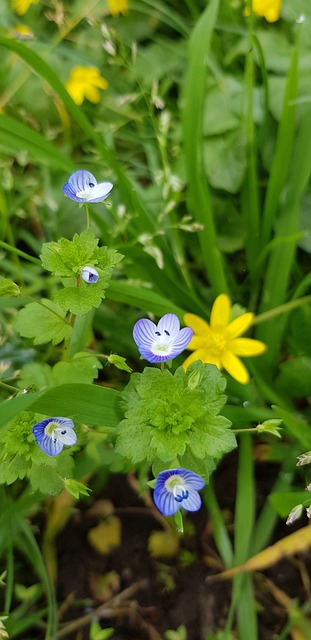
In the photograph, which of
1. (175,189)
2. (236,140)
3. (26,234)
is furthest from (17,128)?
(236,140)

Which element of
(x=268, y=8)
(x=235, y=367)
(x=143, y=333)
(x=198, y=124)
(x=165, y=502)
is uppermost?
(x=268, y=8)

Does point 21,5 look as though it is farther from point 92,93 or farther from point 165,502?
point 165,502

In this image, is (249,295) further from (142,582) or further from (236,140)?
(142,582)

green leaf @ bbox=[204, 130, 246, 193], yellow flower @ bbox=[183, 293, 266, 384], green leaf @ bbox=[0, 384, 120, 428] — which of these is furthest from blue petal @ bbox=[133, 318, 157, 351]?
green leaf @ bbox=[204, 130, 246, 193]

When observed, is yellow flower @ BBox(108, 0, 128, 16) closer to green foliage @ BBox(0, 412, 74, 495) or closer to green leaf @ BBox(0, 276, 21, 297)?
green leaf @ BBox(0, 276, 21, 297)

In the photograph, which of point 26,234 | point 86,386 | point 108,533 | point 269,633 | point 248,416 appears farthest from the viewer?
point 26,234

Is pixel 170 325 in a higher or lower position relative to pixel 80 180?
lower

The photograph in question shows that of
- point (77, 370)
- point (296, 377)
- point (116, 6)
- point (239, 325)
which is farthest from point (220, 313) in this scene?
point (116, 6)
